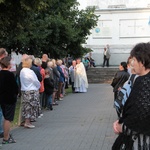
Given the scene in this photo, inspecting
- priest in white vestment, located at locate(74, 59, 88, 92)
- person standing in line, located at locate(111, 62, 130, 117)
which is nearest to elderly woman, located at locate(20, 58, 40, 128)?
person standing in line, located at locate(111, 62, 130, 117)

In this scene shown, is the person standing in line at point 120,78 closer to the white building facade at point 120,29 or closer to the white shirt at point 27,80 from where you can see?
the white shirt at point 27,80

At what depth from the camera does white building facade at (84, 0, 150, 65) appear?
33.3 meters

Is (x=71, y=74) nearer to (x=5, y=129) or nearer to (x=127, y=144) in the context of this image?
(x=5, y=129)

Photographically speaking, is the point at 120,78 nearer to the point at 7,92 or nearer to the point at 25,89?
the point at 25,89

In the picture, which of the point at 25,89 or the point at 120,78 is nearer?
the point at 25,89

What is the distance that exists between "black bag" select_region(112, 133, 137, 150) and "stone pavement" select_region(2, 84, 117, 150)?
13.4 ft

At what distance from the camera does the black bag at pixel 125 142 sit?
4012 mm

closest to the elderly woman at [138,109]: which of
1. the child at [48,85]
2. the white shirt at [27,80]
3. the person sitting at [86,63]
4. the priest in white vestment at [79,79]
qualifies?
the white shirt at [27,80]

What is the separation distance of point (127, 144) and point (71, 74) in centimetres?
1806

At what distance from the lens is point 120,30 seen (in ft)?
111

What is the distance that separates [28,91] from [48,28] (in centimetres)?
945

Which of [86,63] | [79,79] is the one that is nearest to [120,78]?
[79,79]

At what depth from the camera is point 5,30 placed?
13.2 meters

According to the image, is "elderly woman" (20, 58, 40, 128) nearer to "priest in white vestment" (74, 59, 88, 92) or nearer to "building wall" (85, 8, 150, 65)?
"priest in white vestment" (74, 59, 88, 92)
